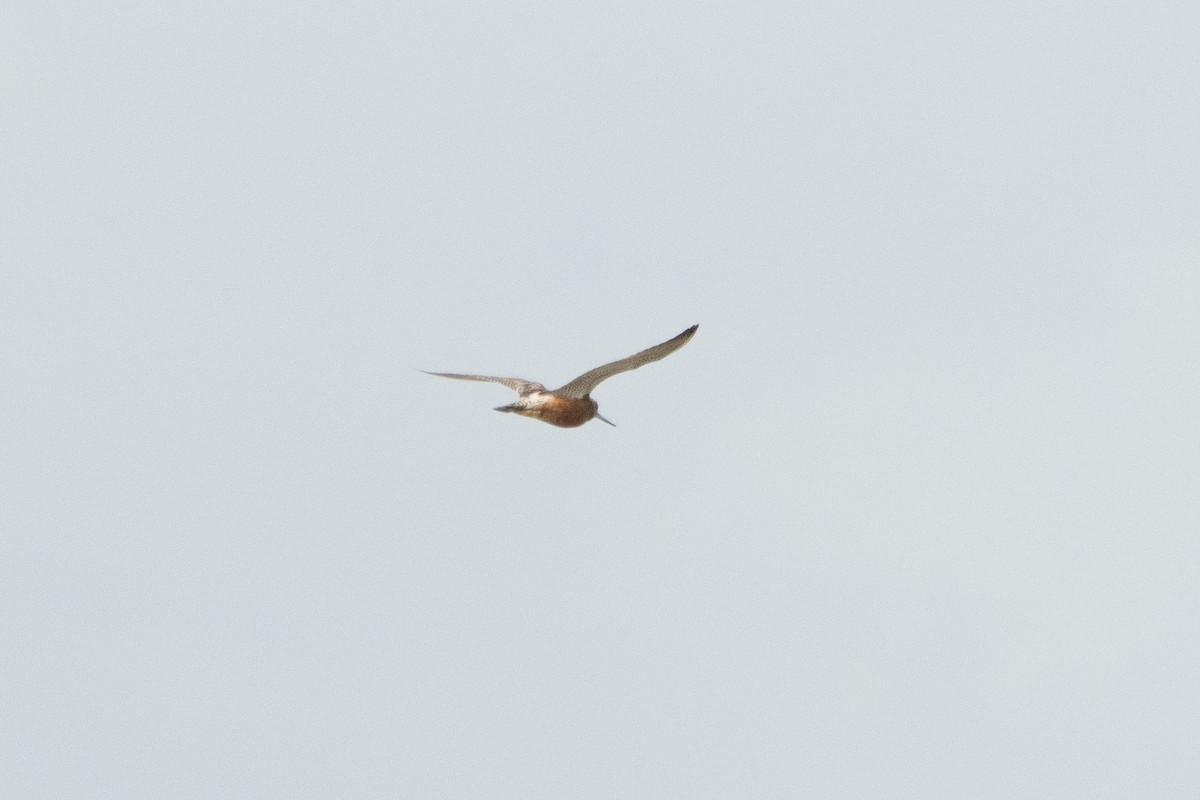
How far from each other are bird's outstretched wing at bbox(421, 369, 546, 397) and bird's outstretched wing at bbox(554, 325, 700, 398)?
96 cm

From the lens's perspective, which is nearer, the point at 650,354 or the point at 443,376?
the point at 650,354

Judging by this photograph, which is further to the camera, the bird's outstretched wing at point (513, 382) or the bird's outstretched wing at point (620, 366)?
the bird's outstretched wing at point (513, 382)

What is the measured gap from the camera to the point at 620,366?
40875 millimetres

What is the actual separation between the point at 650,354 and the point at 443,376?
6.79 m

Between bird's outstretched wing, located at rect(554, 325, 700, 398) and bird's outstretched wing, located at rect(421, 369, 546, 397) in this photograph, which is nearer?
bird's outstretched wing, located at rect(554, 325, 700, 398)

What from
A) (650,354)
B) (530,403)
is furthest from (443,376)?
(650,354)

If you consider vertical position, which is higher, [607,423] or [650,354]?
[650,354]

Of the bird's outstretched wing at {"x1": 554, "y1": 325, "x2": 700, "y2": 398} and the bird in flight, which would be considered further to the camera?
the bird in flight

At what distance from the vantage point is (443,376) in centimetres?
4484

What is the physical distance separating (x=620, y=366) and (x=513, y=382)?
4379 mm

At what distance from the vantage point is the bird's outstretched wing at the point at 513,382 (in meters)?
43.7

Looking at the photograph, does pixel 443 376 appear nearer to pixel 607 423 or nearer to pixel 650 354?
pixel 607 423

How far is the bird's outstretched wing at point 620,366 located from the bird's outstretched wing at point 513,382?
0.96 metres

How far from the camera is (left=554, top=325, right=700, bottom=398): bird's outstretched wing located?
1543 inches
